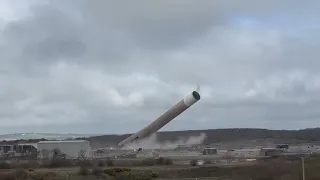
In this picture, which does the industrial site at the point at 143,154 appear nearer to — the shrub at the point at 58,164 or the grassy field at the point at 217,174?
the shrub at the point at 58,164

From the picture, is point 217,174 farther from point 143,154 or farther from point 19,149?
point 19,149

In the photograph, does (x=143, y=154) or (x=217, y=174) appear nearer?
(x=217, y=174)

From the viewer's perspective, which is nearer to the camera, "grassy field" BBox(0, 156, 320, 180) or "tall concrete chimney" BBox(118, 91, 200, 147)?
"grassy field" BBox(0, 156, 320, 180)

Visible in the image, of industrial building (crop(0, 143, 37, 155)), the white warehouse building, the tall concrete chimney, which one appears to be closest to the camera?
the tall concrete chimney

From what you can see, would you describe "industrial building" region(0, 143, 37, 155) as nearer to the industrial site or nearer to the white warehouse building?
the industrial site

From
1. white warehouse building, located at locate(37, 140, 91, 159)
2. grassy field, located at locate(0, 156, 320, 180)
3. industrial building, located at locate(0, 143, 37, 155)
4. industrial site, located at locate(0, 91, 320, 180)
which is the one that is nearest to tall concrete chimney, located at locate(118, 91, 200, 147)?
industrial site, located at locate(0, 91, 320, 180)

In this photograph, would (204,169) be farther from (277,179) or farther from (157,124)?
(157,124)

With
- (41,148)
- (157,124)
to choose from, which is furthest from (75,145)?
(157,124)

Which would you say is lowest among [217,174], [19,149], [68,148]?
[217,174]

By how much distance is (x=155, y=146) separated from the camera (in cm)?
11225

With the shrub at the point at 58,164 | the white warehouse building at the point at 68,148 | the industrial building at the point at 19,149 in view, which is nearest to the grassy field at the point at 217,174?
the shrub at the point at 58,164

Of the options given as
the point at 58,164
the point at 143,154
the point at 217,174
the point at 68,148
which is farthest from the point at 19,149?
the point at 217,174

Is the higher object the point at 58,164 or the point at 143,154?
the point at 143,154

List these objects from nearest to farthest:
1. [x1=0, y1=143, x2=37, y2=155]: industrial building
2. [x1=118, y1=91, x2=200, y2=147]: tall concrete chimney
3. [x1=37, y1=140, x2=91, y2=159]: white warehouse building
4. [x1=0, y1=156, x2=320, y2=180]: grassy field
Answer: [x1=0, y1=156, x2=320, y2=180]: grassy field
[x1=118, y1=91, x2=200, y2=147]: tall concrete chimney
[x1=37, y1=140, x2=91, y2=159]: white warehouse building
[x1=0, y1=143, x2=37, y2=155]: industrial building
